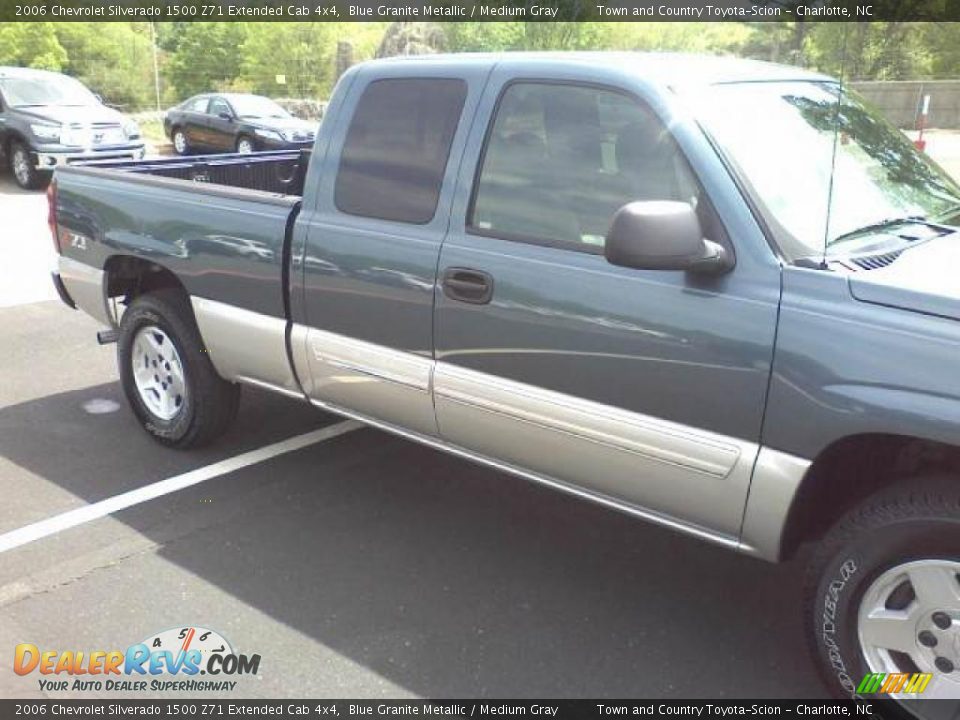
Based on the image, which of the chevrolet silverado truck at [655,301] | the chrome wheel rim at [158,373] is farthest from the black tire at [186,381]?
the chevrolet silverado truck at [655,301]

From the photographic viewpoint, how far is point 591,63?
3.07 meters

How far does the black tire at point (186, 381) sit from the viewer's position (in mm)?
4406

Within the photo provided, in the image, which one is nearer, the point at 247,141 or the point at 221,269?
the point at 221,269

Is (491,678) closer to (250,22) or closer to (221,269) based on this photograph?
(221,269)

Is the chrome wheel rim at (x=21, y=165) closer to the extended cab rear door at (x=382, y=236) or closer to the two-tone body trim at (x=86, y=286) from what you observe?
the two-tone body trim at (x=86, y=286)

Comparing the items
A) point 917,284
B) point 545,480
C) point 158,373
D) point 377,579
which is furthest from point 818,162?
point 158,373

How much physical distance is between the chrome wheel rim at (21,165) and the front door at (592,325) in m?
13.6

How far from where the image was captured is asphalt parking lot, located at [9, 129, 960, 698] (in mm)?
2973

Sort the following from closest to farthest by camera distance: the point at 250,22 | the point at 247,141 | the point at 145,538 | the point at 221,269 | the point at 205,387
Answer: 1. the point at 145,538
2. the point at 221,269
3. the point at 205,387
4. the point at 247,141
5. the point at 250,22

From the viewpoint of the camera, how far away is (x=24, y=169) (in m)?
14.7

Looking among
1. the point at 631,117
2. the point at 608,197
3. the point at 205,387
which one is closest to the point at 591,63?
the point at 631,117

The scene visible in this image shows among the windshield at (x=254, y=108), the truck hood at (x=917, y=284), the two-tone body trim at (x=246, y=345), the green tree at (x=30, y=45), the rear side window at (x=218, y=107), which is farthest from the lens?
the green tree at (x=30, y=45)

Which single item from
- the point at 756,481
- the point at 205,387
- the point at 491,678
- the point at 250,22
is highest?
the point at 250,22

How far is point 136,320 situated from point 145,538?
1.29 meters
